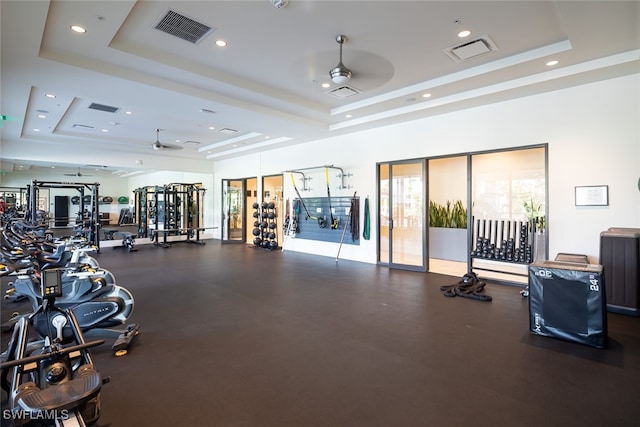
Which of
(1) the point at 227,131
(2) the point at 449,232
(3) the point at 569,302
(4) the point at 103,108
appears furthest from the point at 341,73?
(2) the point at 449,232

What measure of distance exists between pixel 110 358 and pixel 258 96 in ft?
14.1

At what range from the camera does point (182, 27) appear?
3625 millimetres

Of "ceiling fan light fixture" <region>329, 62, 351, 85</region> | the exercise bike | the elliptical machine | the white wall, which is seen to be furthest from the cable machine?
the exercise bike

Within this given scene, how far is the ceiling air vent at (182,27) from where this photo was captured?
346 cm

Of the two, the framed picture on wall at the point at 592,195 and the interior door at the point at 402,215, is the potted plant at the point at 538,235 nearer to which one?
the framed picture on wall at the point at 592,195

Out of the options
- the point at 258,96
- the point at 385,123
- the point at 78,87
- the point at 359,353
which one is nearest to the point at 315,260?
the point at 385,123

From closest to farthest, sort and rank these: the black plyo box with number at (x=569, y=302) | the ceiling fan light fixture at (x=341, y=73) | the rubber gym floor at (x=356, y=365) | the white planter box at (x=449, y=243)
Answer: the rubber gym floor at (x=356, y=365) < the black plyo box with number at (x=569, y=302) < the ceiling fan light fixture at (x=341, y=73) < the white planter box at (x=449, y=243)

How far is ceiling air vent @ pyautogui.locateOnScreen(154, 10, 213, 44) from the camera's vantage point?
3.46m

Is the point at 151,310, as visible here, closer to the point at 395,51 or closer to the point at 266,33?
the point at 266,33

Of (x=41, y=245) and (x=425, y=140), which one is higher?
(x=425, y=140)

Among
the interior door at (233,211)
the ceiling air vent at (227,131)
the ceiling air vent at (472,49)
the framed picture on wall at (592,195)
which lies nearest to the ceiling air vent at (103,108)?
the ceiling air vent at (227,131)

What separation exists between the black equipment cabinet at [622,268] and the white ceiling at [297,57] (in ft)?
7.17

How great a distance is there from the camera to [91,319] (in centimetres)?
335

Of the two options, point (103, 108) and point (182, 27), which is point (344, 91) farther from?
point (103, 108)
